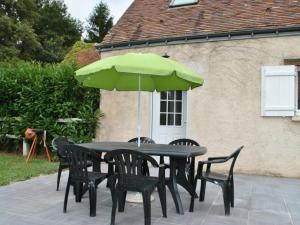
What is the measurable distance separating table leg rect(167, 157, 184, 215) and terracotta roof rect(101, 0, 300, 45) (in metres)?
4.88

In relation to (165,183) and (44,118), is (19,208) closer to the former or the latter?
(165,183)

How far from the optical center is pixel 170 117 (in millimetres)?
10039

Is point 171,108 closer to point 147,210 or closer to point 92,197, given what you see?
point 92,197

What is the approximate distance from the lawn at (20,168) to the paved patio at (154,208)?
560 mm

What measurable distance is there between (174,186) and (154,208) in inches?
19.3

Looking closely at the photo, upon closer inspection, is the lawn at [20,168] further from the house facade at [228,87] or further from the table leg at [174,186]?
the table leg at [174,186]

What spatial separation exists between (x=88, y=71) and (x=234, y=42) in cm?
496

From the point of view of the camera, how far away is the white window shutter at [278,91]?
8.31 m

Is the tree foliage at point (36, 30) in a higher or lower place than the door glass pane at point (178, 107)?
higher

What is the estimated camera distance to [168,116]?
10047 mm

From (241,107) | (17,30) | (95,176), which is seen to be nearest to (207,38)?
(241,107)

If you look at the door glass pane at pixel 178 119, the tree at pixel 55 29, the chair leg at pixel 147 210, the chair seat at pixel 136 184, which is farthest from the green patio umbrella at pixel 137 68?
the tree at pixel 55 29

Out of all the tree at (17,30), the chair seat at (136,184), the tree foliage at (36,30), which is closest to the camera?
the chair seat at (136,184)

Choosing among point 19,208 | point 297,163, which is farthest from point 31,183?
point 297,163
